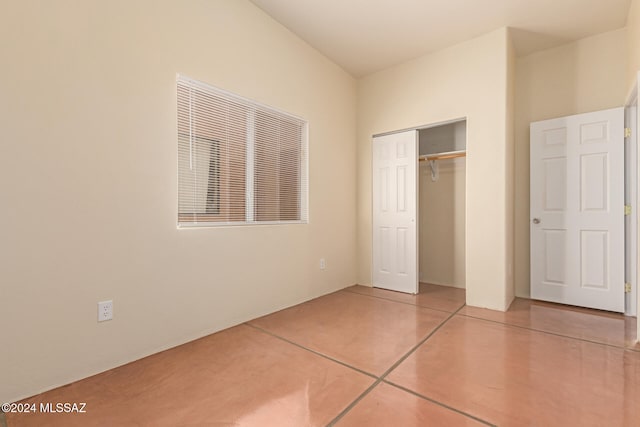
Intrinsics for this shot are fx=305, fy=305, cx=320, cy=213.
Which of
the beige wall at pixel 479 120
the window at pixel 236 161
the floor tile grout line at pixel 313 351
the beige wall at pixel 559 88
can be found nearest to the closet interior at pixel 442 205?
the beige wall at pixel 479 120

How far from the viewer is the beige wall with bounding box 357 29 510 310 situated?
10.3 ft

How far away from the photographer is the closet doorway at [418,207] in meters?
3.84

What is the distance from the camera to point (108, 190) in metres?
1.94

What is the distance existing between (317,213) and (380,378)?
208 cm

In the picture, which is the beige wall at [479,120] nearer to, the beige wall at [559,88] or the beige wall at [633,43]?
the beige wall at [559,88]

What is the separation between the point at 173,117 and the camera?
228 cm

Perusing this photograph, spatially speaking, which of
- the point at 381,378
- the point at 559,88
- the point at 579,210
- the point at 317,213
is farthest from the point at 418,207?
the point at 381,378

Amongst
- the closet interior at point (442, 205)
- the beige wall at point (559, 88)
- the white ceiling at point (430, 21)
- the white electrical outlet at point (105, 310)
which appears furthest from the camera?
the closet interior at point (442, 205)

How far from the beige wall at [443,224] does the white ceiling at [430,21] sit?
154 cm

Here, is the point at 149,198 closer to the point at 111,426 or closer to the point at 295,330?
the point at 111,426

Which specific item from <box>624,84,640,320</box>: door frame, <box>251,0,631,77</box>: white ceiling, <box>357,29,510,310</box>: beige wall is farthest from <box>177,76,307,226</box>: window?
<box>624,84,640,320</box>: door frame

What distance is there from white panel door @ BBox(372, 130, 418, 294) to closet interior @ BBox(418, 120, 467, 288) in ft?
1.38

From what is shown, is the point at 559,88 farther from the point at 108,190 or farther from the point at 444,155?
the point at 108,190

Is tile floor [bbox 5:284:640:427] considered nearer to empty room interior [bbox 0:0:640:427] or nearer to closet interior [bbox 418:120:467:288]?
empty room interior [bbox 0:0:640:427]
